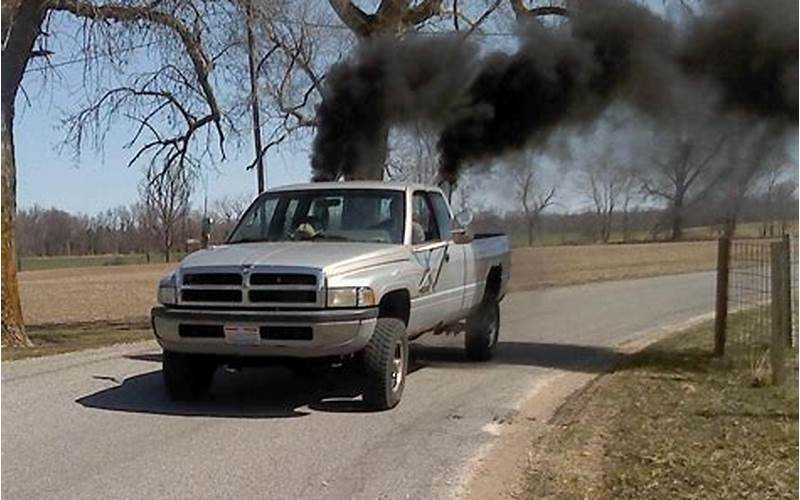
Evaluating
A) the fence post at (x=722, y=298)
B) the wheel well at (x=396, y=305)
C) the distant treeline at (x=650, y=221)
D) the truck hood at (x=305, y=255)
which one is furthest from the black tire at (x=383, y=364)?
the distant treeline at (x=650, y=221)

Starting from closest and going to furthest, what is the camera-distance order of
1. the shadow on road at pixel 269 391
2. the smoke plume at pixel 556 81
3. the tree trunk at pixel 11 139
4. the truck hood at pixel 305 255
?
the truck hood at pixel 305 255 < the shadow on road at pixel 269 391 < the smoke plume at pixel 556 81 < the tree trunk at pixel 11 139

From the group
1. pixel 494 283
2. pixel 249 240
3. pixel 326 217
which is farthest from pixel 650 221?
pixel 249 240

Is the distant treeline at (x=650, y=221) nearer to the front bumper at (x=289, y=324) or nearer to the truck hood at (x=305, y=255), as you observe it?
the truck hood at (x=305, y=255)

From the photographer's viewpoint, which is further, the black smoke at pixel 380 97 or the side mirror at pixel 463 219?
the black smoke at pixel 380 97

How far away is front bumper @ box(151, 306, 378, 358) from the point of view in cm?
725

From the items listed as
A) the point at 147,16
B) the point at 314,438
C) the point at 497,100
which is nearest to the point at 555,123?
the point at 497,100

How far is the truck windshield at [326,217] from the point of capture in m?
8.74

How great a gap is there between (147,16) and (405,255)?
7982 millimetres

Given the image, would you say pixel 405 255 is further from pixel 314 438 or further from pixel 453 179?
pixel 453 179

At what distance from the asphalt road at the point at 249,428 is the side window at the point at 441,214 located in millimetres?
1443

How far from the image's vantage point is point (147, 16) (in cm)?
1450

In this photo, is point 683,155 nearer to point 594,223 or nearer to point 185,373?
point 185,373

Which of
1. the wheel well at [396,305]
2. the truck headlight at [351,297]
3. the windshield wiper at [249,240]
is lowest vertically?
the wheel well at [396,305]

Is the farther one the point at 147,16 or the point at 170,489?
the point at 147,16
